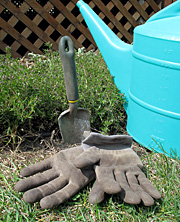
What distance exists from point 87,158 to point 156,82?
1.71 feet

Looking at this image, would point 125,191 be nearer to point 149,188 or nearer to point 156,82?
point 149,188

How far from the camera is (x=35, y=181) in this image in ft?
3.50

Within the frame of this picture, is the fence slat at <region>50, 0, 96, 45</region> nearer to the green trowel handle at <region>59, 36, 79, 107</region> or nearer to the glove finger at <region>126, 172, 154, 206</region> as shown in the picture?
the green trowel handle at <region>59, 36, 79, 107</region>

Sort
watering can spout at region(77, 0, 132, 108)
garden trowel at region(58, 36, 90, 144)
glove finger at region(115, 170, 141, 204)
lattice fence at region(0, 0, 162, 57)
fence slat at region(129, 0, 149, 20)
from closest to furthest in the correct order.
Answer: glove finger at region(115, 170, 141, 204) → garden trowel at region(58, 36, 90, 144) → watering can spout at region(77, 0, 132, 108) → lattice fence at region(0, 0, 162, 57) → fence slat at region(129, 0, 149, 20)

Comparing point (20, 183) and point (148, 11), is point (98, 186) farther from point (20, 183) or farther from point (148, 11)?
point (148, 11)

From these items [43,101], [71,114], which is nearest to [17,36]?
[43,101]


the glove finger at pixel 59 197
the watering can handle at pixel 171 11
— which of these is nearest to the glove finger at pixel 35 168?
the glove finger at pixel 59 197

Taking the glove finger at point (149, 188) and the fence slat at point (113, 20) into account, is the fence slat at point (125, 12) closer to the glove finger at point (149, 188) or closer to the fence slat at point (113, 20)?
the fence slat at point (113, 20)

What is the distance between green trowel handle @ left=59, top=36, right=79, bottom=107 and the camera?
1.22 metres

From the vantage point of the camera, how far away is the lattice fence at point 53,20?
2594 mm

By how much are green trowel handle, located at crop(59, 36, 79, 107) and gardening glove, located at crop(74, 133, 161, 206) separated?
10.1 inches

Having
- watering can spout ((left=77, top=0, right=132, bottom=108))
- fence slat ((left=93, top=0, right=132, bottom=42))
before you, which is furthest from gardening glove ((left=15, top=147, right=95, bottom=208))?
fence slat ((left=93, top=0, right=132, bottom=42))

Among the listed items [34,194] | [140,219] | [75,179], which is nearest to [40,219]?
[34,194]

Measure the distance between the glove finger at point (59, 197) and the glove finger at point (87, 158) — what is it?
103 mm
